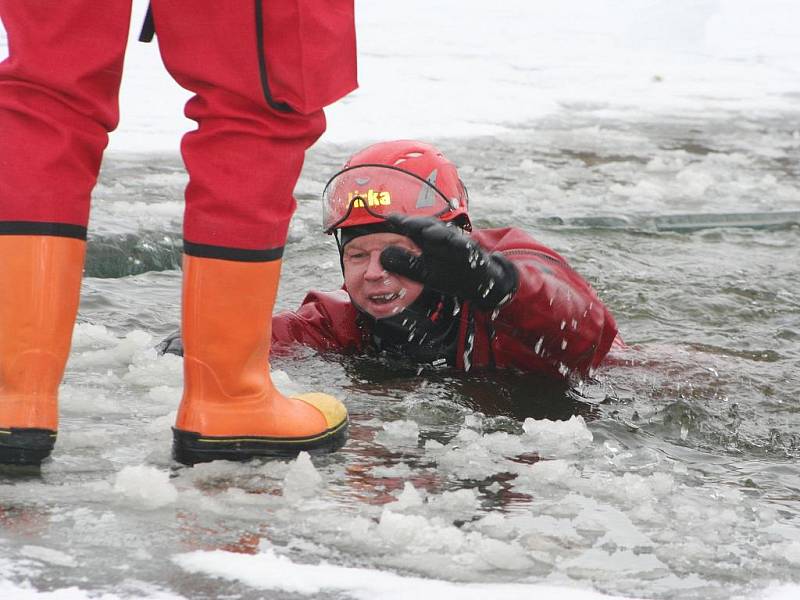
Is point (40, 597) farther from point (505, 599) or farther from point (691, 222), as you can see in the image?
point (691, 222)

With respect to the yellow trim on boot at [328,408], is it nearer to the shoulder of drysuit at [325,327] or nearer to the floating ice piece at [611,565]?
the floating ice piece at [611,565]

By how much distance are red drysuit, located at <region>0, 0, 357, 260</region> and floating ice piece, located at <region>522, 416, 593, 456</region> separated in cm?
98

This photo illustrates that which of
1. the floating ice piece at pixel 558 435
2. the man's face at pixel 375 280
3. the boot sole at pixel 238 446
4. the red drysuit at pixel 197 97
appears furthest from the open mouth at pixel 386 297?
the red drysuit at pixel 197 97

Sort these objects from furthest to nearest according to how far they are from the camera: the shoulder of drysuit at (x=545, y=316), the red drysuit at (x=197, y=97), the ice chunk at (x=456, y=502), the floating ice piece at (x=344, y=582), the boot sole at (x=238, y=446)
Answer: the shoulder of drysuit at (x=545, y=316)
the boot sole at (x=238, y=446)
the ice chunk at (x=456, y=502)
the red drysuit at (x=197, y=97)
the floating ice piece at (x=344, y=582)

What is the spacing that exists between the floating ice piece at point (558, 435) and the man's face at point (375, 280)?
0.85 metres

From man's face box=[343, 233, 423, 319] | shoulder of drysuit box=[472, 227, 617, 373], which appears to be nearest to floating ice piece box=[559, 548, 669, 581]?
shoulder of drysuit box=[472, 227, 617, 373]

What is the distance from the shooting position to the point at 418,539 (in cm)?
244

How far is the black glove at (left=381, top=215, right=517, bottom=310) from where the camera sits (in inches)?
120

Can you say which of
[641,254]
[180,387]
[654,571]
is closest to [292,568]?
[654,571]

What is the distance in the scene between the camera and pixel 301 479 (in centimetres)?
276

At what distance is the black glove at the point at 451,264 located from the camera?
306cm

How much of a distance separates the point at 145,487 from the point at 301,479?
1.18 feet

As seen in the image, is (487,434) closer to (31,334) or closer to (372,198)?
(372,198)

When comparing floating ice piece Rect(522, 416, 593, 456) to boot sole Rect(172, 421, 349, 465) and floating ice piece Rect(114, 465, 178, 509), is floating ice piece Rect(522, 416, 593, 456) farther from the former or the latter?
floating ice piece Rect(114, 465, 178, 509)
